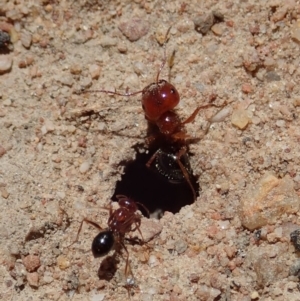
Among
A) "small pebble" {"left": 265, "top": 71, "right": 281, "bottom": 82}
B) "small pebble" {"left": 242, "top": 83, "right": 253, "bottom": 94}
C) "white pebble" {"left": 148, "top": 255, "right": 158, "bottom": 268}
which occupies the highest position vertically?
"small pebble" {"left": 265, "top": 71, "right": 281, "bottom": 82}

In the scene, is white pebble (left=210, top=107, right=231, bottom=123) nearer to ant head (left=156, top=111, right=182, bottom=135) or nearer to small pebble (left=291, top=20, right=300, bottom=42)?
ant head (left=156, top=111, right=182, bottom=135)

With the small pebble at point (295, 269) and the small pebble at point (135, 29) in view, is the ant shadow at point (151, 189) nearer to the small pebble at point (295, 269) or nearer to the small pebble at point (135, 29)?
the small pebble at point (135, 29)

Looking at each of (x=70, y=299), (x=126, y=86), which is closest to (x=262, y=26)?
(x=126, y=86)

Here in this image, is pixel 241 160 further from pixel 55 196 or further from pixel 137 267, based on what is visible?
pixel 55 196

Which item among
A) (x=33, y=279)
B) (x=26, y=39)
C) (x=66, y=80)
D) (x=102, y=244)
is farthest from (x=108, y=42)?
(x=33, y=279)

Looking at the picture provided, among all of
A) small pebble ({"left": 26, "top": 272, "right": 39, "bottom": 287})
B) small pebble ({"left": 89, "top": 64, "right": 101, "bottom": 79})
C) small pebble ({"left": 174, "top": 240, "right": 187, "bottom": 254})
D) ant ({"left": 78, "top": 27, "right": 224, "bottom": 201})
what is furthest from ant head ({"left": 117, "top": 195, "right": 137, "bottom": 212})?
small pebble ({"left": 89, "top": 64, "right": 101, "bottom": 79})

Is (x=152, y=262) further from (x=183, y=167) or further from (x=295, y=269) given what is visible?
(x=295, y=269)

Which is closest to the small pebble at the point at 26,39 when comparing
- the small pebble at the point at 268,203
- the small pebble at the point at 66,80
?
the small pebble at the point at 66,80
